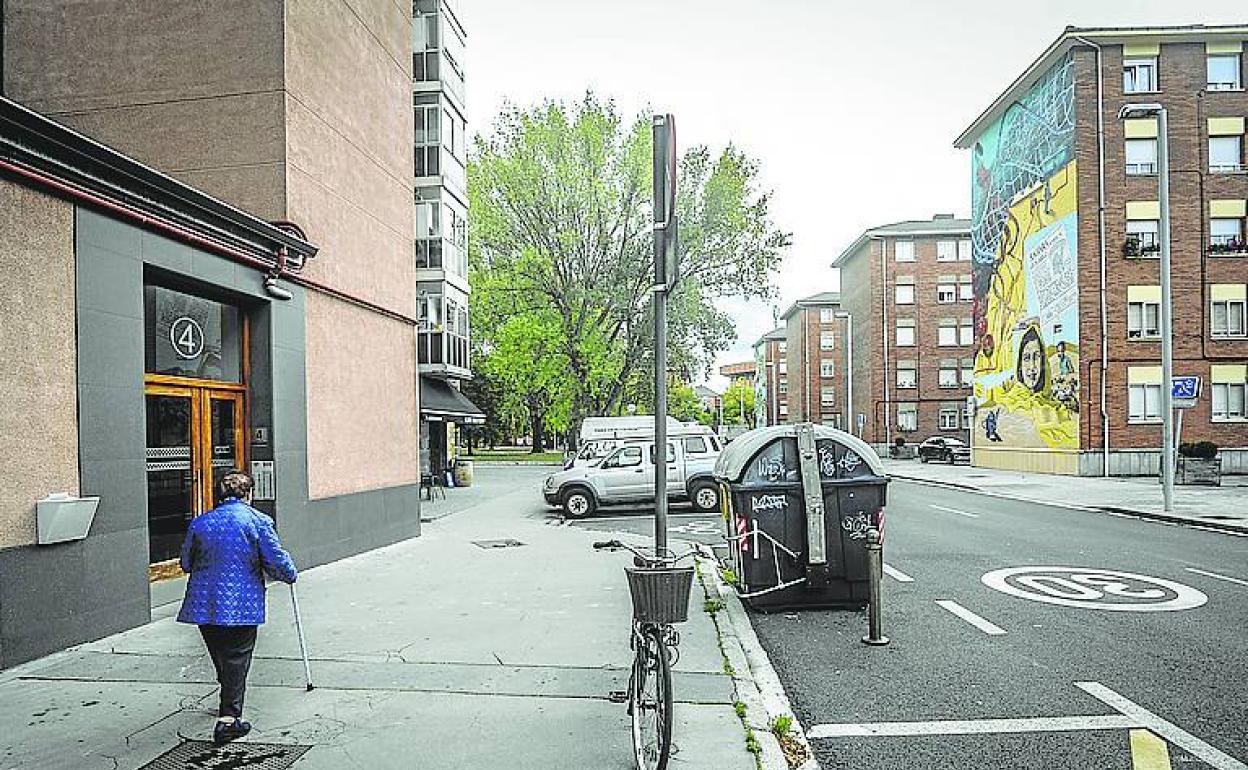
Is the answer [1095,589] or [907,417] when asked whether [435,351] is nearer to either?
[1095,589]

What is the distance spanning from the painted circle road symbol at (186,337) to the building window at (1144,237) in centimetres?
3297

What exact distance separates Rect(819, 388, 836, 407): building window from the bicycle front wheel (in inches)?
3172

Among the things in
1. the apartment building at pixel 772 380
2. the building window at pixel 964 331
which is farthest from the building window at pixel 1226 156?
the apartment building at pixel 772 380

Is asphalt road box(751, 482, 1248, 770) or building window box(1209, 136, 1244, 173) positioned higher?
building window box(1209, 136, 1244, 173)

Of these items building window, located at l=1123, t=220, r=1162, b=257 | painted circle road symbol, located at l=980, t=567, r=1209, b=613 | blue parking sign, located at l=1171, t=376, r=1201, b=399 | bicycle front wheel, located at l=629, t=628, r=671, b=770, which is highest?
building window, located at l=1123, t=220, r=1162, b=257

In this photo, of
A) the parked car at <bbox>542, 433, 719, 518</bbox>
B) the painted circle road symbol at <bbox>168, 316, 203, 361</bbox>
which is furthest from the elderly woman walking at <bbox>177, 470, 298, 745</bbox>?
the parked car at <bbox>542, 433, 719, 518</bbox>

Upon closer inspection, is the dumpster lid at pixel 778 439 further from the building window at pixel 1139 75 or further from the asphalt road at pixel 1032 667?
the building window at pixel 1139 75

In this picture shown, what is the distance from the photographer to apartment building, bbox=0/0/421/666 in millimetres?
7371

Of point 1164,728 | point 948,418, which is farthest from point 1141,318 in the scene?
point 1164,728

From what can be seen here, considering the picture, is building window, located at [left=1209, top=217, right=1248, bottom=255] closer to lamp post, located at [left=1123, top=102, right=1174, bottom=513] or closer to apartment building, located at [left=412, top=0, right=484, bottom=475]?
lamp post, located at [left=1123, top=102, right=1174, bottom=513]

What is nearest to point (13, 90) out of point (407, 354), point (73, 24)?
point (73, 24)

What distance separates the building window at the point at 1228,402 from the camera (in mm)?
35031

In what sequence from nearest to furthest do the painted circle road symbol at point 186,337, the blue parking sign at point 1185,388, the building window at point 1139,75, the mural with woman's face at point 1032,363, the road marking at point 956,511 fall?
the painted circle road symbol at point 186,337 < the road marking at point 956,511 < the blue parking sign at point 1185,388 < the building window at point 1139,75 < the mural with woman's face at point 1032,363

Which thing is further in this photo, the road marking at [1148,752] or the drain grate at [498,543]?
the drain grate at [498,543]
